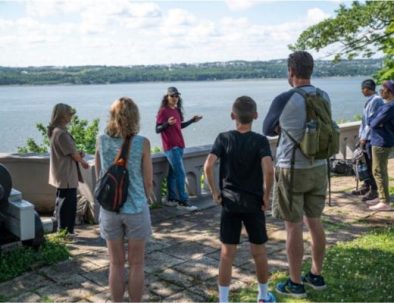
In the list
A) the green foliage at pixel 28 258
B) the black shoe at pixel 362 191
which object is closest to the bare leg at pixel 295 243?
the green foliage at pixel 28 258

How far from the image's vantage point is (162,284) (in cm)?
431

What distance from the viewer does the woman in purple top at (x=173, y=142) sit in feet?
22.2

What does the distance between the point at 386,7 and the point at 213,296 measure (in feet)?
25.3

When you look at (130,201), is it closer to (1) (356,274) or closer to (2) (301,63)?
(2) (301,63)

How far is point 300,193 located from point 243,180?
20.4 inches

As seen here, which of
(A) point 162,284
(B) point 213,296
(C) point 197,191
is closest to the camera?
(B) point 213,296

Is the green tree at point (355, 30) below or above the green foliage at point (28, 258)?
above

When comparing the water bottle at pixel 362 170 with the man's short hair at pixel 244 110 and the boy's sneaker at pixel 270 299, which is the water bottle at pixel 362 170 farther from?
the man's short hair at pixel 244 110

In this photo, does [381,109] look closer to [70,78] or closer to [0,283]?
[0,283]

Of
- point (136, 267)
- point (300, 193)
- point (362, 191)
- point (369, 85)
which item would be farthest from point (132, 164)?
point (362, 191)

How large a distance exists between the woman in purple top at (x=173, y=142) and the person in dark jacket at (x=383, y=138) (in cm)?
232

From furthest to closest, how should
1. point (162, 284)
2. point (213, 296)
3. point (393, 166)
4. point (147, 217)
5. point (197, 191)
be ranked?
point (393, 166)
point (197, 191)
point (162, 284)
point (213, 296)
point (147, 217)

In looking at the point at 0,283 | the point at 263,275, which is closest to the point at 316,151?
the point at 263,275

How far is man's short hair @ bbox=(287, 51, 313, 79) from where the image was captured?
373 centimetres
